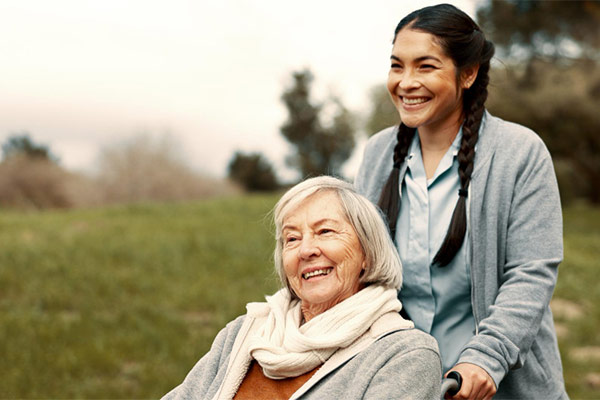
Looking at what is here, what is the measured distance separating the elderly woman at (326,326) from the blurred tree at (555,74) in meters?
13.6

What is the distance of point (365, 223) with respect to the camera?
7.43 feet

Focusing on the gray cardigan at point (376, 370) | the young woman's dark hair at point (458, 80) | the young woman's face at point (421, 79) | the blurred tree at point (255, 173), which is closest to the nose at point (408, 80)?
the young woman's face at point (421, 79)

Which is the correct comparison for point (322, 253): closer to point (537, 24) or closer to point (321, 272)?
point (321, 272)

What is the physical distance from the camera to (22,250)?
30.8ft

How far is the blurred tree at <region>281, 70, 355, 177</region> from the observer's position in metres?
30.4

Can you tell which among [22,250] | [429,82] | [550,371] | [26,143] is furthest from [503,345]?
[26,143]

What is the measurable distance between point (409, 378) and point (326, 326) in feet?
0.97

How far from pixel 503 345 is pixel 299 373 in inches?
24.3

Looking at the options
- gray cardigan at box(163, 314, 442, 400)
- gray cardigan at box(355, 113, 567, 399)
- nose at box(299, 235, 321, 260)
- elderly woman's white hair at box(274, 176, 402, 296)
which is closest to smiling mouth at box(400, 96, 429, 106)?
gray cardigan at box(355, 113, 567, 399)

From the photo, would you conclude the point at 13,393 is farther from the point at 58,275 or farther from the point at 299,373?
the point at 299,373

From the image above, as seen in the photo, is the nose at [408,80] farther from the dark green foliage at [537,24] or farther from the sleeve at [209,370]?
the dark green foliage at [537,24]

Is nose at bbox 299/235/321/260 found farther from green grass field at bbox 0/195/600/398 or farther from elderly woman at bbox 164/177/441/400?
green grass field at bbox 0/195/600/398

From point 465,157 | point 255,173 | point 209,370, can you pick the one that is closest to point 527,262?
point 465,157

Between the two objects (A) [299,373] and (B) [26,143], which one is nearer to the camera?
(A) [299,373]
